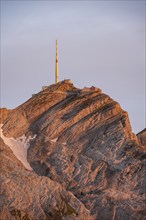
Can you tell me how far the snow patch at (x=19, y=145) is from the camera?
179 meters

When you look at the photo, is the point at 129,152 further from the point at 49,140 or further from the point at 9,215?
the point at 9,215

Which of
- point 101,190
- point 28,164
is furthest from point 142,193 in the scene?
point 28,164

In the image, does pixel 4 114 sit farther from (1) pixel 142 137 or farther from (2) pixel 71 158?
(1) pixel 142 137

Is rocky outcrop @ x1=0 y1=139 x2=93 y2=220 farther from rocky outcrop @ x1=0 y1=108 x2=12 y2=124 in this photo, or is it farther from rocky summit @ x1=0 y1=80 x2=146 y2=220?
rocky outcrop @ x1=0 y1=108 x2=12 y2=124

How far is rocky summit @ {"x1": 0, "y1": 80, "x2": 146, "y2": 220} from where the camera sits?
166m

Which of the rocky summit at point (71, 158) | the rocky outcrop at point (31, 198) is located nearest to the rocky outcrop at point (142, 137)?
the rocky summit at point (71, 158)

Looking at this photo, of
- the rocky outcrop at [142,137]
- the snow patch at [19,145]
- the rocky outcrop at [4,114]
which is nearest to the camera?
the snow patch at [19,145]

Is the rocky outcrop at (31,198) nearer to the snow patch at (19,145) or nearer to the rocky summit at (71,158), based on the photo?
the rocky summit at (71,158)

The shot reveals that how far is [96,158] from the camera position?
586 ft

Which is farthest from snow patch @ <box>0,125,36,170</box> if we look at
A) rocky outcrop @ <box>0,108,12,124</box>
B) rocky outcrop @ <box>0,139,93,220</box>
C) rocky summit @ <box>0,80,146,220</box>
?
rocky outcrop @ <box>0,139,93,220</box>

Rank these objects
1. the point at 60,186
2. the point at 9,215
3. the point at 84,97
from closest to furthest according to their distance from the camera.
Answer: the point at 9,215, the point at 60,186, the point at 84,97

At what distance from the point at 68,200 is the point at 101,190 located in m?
7.81

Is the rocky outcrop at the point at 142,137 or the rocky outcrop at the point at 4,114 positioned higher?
the rocky outcrop at the point at 4,114

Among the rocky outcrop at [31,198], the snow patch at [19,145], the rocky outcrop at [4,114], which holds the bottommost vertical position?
the rocky outcrop at [31,198]
